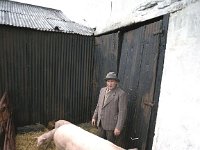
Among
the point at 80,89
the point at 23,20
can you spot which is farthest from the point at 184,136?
the point at 23,20

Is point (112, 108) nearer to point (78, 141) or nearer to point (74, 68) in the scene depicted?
point (78, 141)

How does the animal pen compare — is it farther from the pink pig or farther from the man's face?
the pink pig

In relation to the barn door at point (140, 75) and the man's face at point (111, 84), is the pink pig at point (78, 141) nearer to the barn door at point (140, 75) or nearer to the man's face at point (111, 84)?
the man's face at point (111, 84)

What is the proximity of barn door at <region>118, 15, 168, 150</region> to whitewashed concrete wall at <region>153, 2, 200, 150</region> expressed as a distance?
0.38 m

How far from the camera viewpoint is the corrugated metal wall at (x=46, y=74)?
19.0 ft

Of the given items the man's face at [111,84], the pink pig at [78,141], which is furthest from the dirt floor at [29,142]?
the man's face at [111,84]

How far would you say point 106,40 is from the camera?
20.3 feet

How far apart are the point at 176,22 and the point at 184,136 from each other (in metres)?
1.81

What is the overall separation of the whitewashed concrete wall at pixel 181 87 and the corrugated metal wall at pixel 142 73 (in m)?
0.25

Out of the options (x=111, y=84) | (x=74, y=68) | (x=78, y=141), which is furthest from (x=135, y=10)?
(x=78, y=141)

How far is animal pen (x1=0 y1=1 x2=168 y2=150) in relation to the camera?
171 inches

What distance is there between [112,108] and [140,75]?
94 centimetres

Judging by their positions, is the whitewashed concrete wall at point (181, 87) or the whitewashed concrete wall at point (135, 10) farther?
the whitewashed concrete wall at point (135, 10)

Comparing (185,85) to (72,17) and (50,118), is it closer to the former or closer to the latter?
(50,118)
